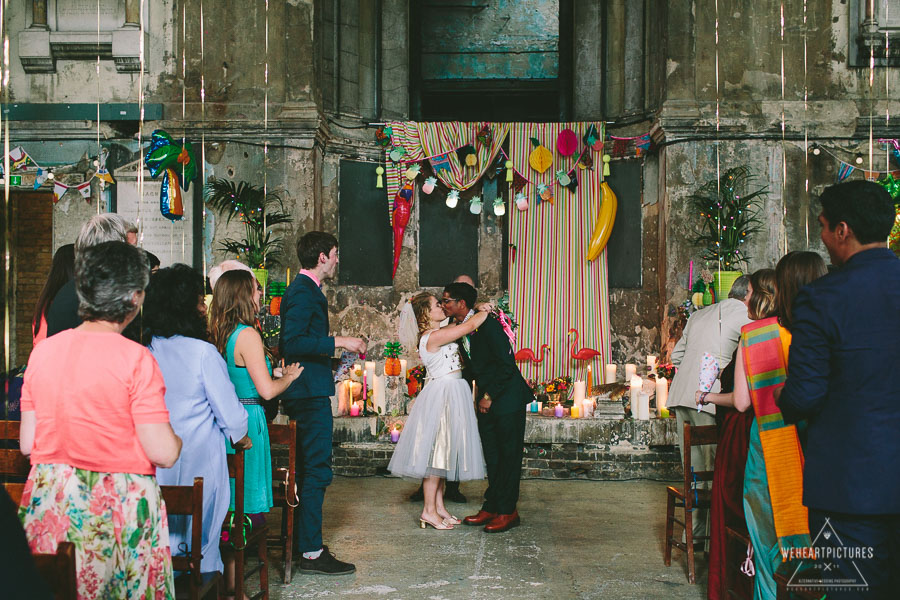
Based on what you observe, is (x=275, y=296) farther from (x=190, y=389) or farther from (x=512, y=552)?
(x=190, y=389)

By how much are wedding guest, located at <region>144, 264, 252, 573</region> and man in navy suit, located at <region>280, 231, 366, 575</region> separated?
109cm

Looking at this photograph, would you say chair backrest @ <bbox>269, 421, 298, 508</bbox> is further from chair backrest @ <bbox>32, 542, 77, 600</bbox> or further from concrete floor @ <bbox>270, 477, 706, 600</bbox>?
chair backrest @ <bbox>32, 542, 77, 600</bbox>

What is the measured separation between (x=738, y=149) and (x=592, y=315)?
2349 mm

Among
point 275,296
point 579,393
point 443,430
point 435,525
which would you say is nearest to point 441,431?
point 443,430

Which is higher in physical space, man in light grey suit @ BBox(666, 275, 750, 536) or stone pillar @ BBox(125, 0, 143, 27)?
stone pillar @ BBox(125, 0, 143, 27)

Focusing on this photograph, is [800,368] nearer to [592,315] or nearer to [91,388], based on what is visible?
[91,388]

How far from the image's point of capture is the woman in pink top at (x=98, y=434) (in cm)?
220

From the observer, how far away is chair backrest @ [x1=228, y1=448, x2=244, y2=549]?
3318 millimetres

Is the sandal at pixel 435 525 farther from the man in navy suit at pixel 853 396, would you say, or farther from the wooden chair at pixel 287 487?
the man in navy suit at pixel 853 396

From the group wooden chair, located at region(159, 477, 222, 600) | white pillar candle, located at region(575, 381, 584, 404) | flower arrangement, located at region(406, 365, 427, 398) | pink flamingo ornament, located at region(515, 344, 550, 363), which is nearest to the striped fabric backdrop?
pink flamingo ornament, located at region(515, 344, 550, 363)

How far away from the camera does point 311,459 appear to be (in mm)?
4258

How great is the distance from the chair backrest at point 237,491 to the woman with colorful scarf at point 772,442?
203 cm

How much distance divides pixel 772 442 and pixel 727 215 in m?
5.46
